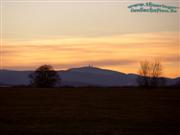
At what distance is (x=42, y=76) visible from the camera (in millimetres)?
114438

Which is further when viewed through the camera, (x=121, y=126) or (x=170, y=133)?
(x=121, y=126)

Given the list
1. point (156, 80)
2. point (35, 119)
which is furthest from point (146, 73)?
point (35, 119)

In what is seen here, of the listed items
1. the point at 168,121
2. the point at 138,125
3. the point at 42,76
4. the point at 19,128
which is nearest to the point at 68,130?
the point at 19,128

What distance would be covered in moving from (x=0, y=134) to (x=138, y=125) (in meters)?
6.97

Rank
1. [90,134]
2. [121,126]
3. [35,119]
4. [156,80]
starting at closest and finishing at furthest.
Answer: [90,134] < [121,126] < [35,119] < [156,80]

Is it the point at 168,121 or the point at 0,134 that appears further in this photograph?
the point at 168,121

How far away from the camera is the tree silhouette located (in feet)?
373

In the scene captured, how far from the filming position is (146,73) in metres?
115

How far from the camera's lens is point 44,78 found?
114 meters

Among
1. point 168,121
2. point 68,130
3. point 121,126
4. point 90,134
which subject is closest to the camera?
point 90,134

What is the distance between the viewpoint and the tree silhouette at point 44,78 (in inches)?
4473

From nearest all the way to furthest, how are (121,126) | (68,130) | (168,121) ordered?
1. (68,130)
2. (121,126)
3. (168,121)

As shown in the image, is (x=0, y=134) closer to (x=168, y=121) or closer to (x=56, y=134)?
(x=56, y=134)

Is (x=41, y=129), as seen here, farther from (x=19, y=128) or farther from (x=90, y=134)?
(x=90, y=134)
